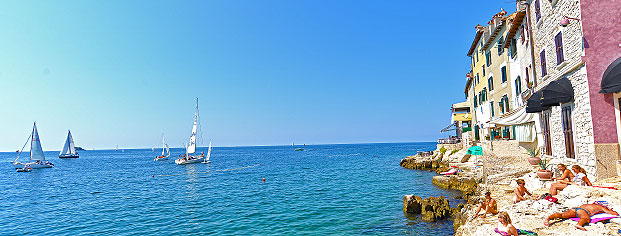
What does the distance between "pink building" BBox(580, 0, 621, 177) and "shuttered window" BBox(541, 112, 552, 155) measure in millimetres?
5844

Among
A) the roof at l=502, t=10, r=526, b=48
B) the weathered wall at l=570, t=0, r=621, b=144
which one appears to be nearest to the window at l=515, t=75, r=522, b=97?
the roof at l=502, t=10, r=526, b=48

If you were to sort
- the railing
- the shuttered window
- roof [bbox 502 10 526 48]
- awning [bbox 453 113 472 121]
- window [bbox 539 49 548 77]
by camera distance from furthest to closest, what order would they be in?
the railing
awning [bbox 453 113 472 121]
roof [bbox 502 10 526 48]
the shuttered window
window [bbox 539 49 548 77]

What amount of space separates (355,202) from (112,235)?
1541cm

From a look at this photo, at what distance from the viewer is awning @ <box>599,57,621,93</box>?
441 inches

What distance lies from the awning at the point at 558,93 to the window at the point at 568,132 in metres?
1.03

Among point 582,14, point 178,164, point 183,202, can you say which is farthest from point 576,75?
point 178,164

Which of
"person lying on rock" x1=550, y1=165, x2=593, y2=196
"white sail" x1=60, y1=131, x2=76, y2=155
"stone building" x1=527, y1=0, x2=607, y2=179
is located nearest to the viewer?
"person lying on rock" x1=550, y1=165, x2=593, y2=196

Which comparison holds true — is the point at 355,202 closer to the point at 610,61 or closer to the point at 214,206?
the point at 214,206

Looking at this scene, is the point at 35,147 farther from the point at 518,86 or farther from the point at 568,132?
the point at 568,132

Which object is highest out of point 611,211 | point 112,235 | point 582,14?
point 582,14

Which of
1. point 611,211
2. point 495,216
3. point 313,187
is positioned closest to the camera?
point 611,211

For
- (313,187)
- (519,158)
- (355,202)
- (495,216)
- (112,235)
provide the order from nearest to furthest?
(495,216), (112,235), (519,158), (355,202), (313,187)

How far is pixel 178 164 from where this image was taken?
79.3 m

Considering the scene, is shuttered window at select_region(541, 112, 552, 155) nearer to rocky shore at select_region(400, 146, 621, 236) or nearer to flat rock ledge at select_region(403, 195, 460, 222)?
rocky shore at select_region(400, 146, 621, 236)
